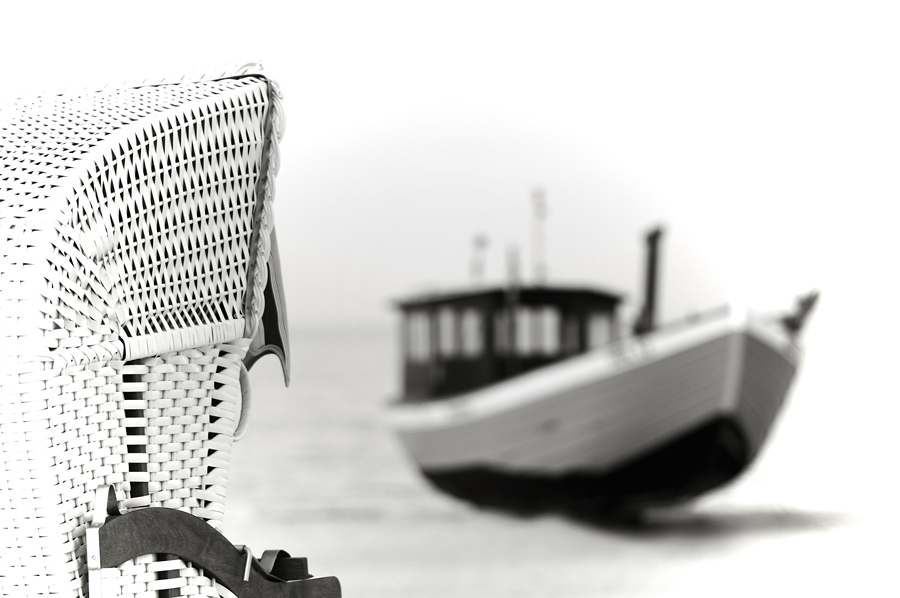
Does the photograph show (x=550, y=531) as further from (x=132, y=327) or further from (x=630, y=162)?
(x=132, y=327)

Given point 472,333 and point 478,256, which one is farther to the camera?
point 478,256

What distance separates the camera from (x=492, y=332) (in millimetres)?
6340

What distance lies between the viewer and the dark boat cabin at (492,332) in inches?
244

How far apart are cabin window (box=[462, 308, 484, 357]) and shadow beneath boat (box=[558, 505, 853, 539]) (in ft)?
6.45

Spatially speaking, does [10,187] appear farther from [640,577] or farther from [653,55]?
[640,577]

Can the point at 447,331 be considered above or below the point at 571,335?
above

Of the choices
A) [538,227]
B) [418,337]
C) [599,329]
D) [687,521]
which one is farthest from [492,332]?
[687,521]

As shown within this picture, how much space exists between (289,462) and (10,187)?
9808mm

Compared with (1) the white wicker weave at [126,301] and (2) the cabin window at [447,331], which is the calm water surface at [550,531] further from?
(1) the white wicker weave at [126,301]

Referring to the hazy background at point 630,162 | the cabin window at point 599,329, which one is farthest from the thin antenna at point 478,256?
the cabin window at point 599,329

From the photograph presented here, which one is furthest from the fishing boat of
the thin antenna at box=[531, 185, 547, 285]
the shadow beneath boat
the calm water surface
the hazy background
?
the shadow beneath boat

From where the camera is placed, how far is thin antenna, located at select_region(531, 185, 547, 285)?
272 inches

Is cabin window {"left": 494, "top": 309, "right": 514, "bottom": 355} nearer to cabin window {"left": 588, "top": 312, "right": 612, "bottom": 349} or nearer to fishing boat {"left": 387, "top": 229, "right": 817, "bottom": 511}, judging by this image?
fishing boat {"left": 387, "top": 229, "right": 817, "bottom": 511}

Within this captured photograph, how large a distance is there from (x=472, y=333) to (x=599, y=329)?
0.93 metres
